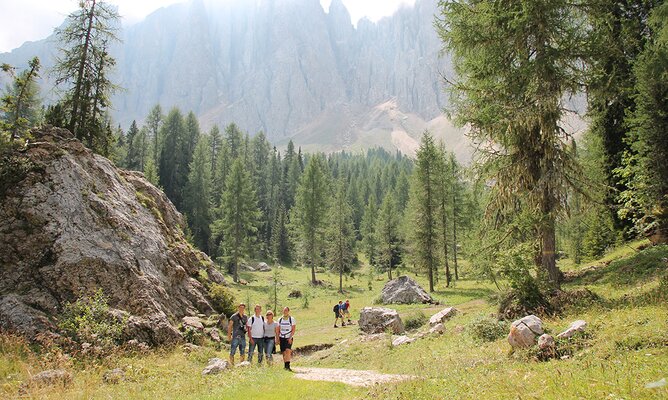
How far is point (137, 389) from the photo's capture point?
9.93 meters

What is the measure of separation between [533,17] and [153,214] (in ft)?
67.0

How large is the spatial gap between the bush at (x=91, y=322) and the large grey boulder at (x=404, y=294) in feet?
70.7

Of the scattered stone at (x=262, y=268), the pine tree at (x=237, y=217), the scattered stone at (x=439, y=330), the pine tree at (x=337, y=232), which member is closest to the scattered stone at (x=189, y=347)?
the scattered stone at (x=439, y=330)

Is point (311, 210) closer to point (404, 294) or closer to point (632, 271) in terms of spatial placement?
point (404, 294)

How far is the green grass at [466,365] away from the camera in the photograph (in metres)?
6.41

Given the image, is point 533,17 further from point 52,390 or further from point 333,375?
point 52,390

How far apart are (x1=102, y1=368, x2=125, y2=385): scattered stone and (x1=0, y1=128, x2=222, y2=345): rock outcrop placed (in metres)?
3.45

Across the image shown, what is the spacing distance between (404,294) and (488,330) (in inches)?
775

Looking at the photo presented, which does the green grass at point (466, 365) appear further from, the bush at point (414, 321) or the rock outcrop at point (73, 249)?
the bush at point (414, 321)

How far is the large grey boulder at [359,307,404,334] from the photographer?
20.6 meters

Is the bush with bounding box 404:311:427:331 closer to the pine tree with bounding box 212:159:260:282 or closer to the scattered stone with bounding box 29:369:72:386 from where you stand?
the scattered stone with bounding box 29:369:72:386

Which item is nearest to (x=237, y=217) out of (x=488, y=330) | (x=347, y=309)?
(x=347, y=309)

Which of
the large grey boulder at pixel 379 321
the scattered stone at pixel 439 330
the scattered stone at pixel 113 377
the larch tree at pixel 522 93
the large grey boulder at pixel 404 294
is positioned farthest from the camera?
the large grey boulder at pixel 404 294

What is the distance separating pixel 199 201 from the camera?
6525 cm
